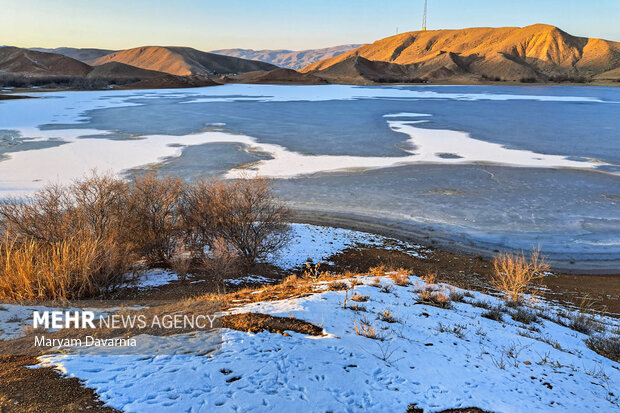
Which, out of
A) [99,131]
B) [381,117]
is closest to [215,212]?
[99,131]

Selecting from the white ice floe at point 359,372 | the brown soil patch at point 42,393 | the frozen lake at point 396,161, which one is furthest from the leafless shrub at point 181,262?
the frozen lake at point 396,161

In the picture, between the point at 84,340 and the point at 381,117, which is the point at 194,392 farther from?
the point at 381,117

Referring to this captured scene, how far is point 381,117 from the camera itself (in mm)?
31500

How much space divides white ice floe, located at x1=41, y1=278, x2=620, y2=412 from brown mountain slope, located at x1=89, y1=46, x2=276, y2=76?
131m

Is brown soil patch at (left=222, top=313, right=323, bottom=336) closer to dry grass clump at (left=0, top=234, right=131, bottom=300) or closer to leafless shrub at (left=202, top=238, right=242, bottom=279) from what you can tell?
dry grass clump at (left=0, top=234, right=131, bottom=300)

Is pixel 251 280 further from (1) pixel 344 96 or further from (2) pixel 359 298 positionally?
(1) pixel 344 96

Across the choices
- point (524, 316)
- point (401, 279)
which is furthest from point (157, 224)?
point (524, 316)

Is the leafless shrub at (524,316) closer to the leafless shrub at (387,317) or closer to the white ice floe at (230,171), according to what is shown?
the leafless shrub at (387,317)

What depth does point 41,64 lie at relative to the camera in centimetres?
10194

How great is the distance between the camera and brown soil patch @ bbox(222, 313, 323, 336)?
390 cm

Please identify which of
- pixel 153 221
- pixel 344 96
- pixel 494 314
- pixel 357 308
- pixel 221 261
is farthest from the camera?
→ pixel 344 96

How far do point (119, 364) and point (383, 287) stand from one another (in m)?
3.83

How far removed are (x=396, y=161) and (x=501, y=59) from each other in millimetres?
105199

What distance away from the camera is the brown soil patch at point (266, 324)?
12.8 ft
